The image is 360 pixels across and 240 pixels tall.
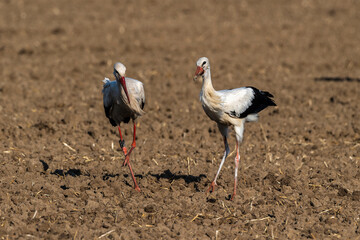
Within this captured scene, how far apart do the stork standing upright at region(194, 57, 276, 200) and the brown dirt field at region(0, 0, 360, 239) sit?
2.86ft

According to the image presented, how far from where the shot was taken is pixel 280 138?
10.1m

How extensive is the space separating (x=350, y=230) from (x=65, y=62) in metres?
10.7

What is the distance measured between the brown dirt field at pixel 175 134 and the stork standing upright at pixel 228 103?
0.87 m

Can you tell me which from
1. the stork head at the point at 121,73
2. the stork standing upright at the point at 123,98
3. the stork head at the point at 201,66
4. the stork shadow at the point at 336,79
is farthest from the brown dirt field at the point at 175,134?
the stork head at the point at 201,66

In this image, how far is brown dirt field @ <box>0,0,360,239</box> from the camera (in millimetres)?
6773

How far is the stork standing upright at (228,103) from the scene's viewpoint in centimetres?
722

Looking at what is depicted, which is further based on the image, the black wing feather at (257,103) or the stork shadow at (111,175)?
the stork shadow at (111,175)

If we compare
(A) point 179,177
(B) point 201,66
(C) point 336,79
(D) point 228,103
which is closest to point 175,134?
(A) point 179,177

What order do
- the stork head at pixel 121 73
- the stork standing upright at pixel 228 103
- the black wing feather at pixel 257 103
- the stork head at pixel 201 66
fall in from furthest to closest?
the black wing feather at pixel 257 103 → the stork head at pixel 121 73 → the stork standing upright at pixel 228 103 → the stork head at pixel 201 66

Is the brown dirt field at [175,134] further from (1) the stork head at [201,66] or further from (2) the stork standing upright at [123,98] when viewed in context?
(1) the stork head at [201,66]

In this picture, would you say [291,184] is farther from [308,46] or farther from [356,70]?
[308,46]

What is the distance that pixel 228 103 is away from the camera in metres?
7.43

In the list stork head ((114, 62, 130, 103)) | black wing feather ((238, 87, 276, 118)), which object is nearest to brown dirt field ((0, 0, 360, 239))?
black wing feather ((238, 87, 276, 118))

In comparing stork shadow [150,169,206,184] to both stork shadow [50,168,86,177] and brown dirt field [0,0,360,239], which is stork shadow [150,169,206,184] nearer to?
brown dirt field [0,0,360,239]
